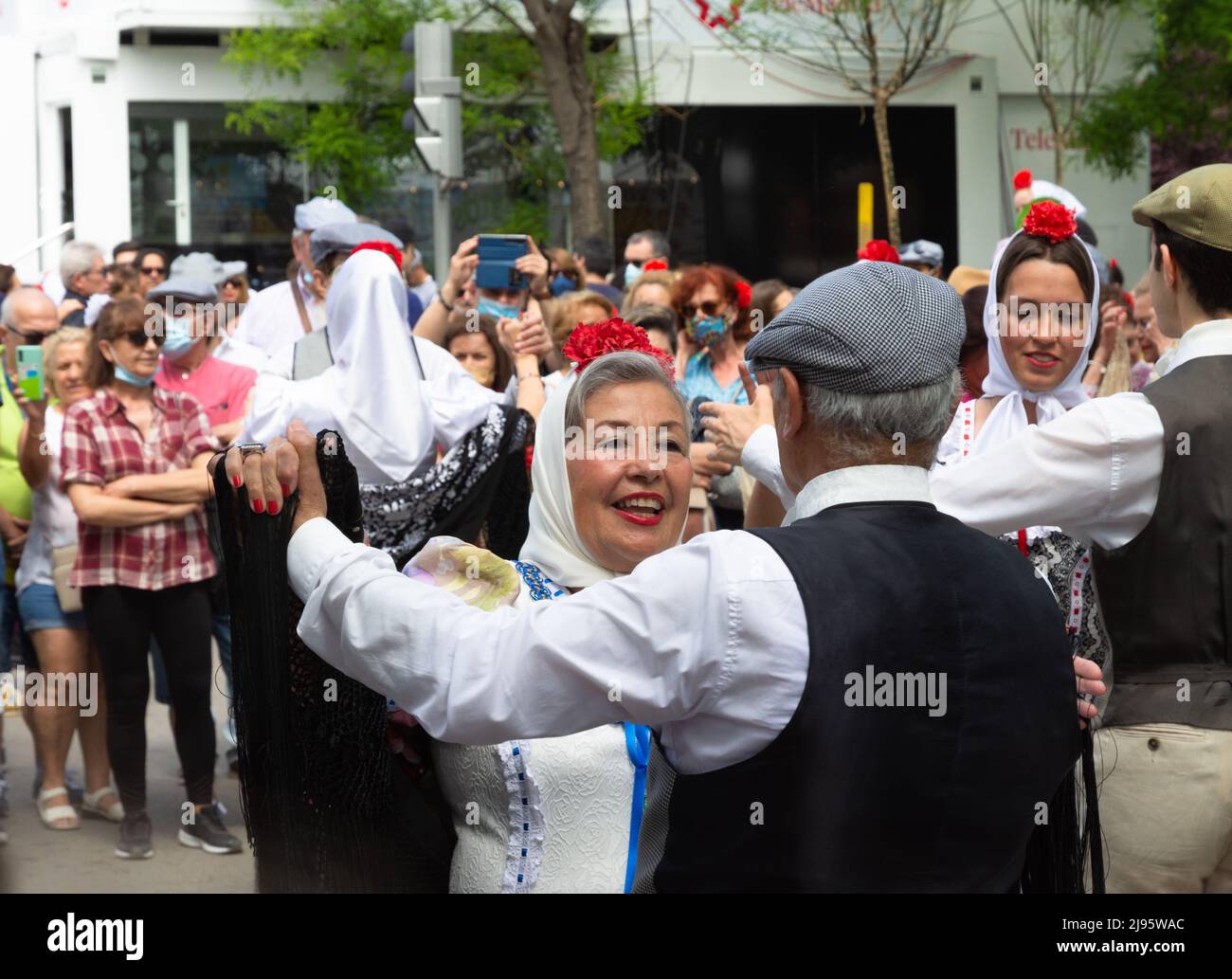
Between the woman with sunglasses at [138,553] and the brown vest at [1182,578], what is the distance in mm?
4049

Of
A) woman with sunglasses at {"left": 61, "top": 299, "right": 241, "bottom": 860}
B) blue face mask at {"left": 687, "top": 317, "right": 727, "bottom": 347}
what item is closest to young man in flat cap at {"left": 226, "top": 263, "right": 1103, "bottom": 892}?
woman with sunglasses at {"left": 61, "top": 299, "right": 241, "bottom": 860}

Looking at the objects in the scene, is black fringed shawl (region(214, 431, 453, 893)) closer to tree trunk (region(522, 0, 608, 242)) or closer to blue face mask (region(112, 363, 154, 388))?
blue face mask (region(112, 363, 154, 388))

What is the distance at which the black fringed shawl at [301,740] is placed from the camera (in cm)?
257

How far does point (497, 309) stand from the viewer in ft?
23.0

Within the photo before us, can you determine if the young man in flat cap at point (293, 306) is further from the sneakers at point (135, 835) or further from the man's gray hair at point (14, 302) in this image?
the sneakers at point (135, 835)

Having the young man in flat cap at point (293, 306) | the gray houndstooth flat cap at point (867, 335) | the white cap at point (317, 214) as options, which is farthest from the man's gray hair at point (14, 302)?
the gray houndstooth flat cap at point (867, 335)

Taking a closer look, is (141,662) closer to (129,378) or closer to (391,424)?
(129,378)

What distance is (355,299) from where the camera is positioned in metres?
5.48

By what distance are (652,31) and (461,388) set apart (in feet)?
52.8

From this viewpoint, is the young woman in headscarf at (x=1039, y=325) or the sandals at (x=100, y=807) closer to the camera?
the young woman in headscarf at (x=1039, y=325)

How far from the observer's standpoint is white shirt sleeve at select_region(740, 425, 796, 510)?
3350mm

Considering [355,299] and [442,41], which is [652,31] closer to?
[442,41]

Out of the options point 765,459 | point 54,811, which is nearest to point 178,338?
point 54,811
